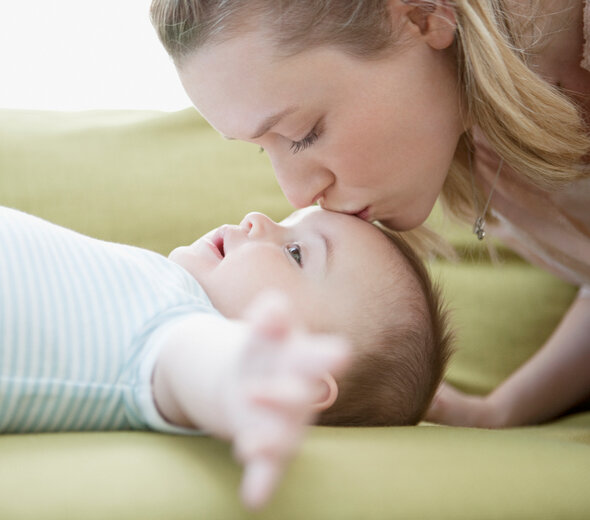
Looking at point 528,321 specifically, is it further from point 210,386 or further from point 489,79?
point 210,386

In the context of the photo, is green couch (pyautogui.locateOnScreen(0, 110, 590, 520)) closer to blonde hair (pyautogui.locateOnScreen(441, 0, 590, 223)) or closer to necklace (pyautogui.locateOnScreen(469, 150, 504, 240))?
necklace (pyautogui.locateOnScreen(469, 150, 504, 240))

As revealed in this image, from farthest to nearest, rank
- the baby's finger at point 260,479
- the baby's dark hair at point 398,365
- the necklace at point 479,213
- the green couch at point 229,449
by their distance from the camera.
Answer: the necklace at point 479,213
the baby's dark hair at point 398,365
the green couch at point 229,449
the baby's finger at point 260,479

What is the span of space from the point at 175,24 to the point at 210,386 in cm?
61

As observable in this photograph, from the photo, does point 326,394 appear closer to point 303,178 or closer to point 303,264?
point 303,264

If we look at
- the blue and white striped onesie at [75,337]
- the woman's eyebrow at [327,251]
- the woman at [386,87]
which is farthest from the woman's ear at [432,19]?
the blue and white striped onesie at [75,337]

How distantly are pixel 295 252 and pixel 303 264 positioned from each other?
36mm

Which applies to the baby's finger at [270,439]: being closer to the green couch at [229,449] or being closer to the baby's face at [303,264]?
the green couch at [229,449]

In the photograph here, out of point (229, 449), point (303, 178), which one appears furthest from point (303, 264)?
point (229, 449)

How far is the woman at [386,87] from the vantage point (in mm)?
943

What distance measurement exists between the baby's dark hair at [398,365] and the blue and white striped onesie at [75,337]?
0.22 m

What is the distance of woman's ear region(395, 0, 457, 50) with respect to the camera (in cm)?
98

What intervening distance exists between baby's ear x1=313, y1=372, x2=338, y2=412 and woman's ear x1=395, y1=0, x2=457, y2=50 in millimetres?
500

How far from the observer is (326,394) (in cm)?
80

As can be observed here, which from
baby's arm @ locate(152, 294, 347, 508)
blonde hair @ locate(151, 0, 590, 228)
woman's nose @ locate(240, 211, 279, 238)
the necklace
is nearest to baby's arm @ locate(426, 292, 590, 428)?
the necklace
